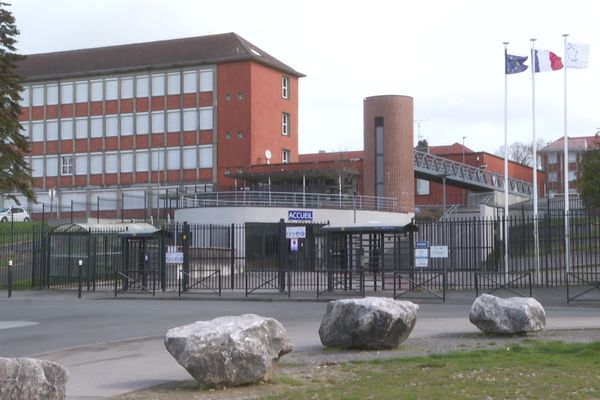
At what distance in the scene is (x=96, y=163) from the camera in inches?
3009

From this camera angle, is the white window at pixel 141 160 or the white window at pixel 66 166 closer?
the white window at pixel 141 160

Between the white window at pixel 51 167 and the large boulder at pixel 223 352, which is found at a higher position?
the white window at pixel 51 167

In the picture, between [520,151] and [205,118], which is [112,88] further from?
[520,151]

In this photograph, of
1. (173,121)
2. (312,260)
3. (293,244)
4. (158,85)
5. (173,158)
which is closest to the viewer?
(293,244)

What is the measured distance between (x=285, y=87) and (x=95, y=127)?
1693 centimetres

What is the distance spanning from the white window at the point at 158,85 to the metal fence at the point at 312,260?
35.7m

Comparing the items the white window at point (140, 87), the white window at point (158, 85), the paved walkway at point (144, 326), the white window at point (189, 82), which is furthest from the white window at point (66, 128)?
the paved walkway at point (144, 326)

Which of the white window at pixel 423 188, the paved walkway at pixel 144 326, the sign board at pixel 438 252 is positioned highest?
the white window at pixel 423 188

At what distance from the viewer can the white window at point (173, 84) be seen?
7289 cm

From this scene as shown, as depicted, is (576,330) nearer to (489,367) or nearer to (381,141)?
(489,367)

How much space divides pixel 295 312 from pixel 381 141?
40.6 m

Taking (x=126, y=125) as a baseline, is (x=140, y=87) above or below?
above

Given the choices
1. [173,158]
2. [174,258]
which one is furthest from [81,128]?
[174,258]

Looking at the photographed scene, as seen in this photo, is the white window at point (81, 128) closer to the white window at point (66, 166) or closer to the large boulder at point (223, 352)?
the white window at point (66, 166)
